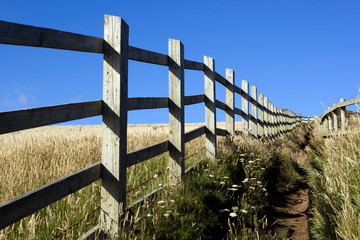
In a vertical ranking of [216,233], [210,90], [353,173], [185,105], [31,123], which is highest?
[210,90]

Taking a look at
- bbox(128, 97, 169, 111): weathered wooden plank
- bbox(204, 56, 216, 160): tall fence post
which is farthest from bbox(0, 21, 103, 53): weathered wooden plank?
bbox(204, 56, 216, 160): tall fence post

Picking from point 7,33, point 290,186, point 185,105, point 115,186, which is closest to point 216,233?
point 115,186

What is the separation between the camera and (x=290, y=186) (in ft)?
24.8

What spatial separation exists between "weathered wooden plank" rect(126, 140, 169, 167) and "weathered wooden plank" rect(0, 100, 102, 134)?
0.72 m

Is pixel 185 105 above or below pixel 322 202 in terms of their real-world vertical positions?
above

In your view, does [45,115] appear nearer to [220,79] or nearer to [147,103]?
[147,103]

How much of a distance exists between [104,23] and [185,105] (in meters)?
2.40

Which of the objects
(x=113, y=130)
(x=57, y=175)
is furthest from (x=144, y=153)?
(x=57, y=175)

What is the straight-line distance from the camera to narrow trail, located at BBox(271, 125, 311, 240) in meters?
4.94

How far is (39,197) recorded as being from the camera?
2.63 metres

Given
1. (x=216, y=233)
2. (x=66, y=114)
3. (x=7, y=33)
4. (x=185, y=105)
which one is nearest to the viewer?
(x=7, y=33)

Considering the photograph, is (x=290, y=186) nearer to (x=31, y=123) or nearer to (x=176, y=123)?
(x=176, y=123)

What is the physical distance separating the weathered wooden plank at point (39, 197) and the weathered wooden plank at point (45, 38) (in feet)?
3.98

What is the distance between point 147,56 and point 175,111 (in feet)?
3.86
